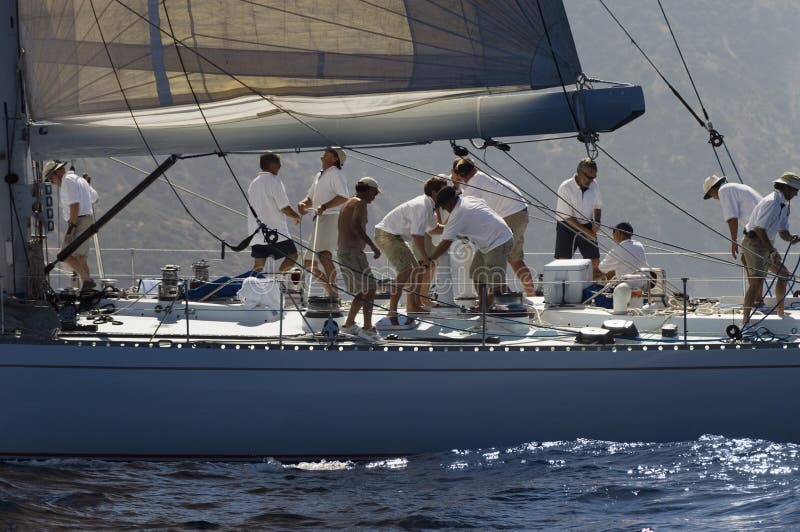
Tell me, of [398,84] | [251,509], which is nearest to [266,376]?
[251,509]

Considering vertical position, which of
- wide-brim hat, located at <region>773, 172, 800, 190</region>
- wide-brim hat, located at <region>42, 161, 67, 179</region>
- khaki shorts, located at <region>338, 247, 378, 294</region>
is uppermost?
wide-brim hat, located at <region>42, 161, 67, 179</region>

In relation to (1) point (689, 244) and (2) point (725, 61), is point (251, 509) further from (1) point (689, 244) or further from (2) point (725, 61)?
(2) point (725, 61)

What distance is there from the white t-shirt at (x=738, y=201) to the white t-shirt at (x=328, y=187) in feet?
10.4

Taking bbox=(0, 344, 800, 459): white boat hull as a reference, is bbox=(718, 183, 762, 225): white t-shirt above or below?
above

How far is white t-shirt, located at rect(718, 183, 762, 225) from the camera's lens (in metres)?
10.0

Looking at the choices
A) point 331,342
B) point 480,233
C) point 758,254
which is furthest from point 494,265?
point 758,254

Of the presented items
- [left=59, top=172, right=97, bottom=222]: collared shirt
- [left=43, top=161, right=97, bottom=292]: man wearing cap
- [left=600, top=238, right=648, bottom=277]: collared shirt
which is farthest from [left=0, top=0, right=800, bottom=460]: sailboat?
[left=59, top=172, right=97, bottom=222]: collared shirt

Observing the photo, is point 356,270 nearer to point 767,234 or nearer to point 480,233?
point 480,233

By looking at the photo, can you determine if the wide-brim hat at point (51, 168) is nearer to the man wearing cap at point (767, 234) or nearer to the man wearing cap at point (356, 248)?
the man wearing cap at point (356, 248)

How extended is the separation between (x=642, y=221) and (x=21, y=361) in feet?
221

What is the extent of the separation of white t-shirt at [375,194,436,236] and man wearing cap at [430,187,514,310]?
197mm

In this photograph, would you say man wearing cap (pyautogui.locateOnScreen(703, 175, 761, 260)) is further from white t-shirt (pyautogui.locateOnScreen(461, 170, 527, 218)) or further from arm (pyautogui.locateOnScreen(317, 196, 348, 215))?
arm (pyautogui.locateOnScreen(317, 196, 348, 215))

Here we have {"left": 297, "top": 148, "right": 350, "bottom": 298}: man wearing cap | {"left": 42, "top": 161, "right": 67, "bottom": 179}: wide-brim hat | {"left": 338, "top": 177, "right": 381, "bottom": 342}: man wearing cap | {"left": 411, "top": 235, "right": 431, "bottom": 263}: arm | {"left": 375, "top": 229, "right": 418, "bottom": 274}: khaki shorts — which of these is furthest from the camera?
{"left": 42, "top": 161, "right": 67, "bottom": 179}: wide-brim hat

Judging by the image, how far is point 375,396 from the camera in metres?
9.03
